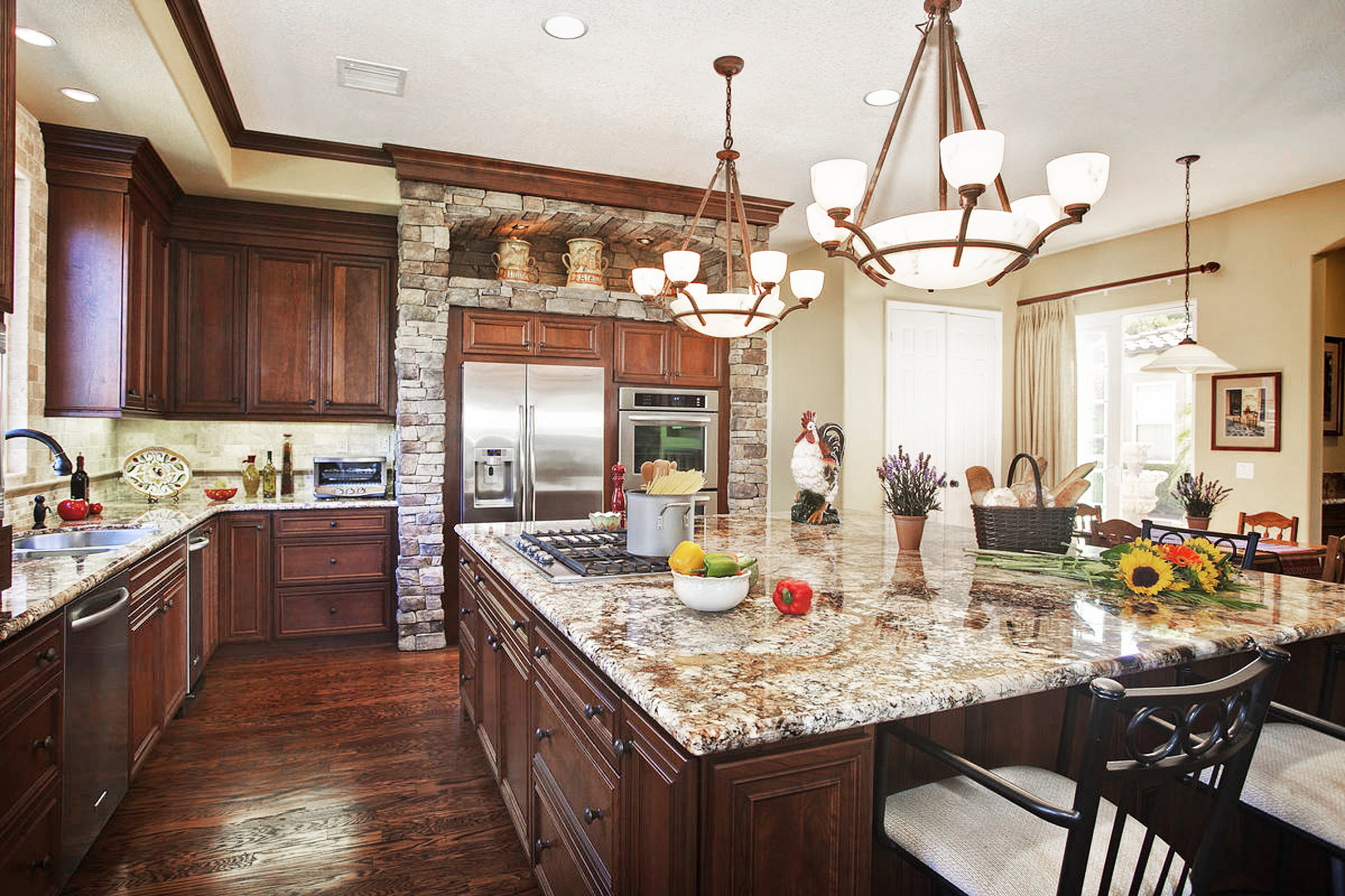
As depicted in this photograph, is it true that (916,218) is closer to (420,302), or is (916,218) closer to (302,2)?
(302,2)

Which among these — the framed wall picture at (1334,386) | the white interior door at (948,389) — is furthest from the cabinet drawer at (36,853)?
the framed wall picture at (1334,386)

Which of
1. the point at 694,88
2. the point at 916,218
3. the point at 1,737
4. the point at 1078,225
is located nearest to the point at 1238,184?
the point at 1078,225

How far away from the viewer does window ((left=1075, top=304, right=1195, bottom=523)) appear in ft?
18.5

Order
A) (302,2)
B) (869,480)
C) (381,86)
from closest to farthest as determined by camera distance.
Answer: (302,2)
(381,86)
(869,480)

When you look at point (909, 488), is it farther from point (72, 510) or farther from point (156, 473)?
point (156, 473)

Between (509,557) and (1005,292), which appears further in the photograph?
(1005,292)

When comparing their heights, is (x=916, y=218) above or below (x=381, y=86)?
below

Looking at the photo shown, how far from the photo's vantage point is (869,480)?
20.5 feet

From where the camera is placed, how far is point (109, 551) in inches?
99.1

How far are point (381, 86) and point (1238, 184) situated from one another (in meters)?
5.03

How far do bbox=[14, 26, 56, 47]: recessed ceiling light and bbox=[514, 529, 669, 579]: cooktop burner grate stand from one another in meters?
2.41

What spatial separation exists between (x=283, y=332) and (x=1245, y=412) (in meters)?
6.33

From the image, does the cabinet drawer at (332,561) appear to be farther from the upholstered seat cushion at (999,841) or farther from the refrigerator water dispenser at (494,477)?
the upholstered seat cushion at (999,841)

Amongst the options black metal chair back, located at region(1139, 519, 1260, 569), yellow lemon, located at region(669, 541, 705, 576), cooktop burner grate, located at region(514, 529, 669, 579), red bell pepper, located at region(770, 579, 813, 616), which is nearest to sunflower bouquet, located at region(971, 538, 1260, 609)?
black metal chair back, located at region(1139, 519, 1260, 569)
